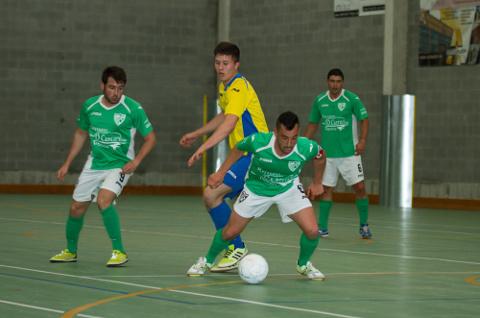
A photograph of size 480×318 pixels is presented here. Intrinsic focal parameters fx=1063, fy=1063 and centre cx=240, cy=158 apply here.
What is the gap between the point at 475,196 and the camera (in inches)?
882

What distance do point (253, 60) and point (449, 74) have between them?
6.44m

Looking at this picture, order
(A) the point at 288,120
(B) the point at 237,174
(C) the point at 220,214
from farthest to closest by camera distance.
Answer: (C) the point at 220,214
(B) the point at 237,174
(A) the point at 288,120

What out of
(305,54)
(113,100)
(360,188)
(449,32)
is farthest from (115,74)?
(305,54)

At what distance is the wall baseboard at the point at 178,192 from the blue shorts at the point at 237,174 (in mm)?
13360

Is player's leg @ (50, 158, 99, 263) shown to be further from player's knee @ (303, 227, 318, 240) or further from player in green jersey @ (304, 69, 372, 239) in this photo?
player in green jersey @ (304, 69, 372, 239)

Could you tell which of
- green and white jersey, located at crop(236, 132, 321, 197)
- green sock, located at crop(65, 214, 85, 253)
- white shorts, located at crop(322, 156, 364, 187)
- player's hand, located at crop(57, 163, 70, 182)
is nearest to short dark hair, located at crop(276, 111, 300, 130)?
green and white jersey, located at crop(236, 132, 321, 197)

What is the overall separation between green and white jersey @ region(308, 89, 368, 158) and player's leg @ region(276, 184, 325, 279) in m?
5.51

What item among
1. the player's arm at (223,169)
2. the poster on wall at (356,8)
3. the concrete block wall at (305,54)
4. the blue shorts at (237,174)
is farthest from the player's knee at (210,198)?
the poster on wall at (356,8)

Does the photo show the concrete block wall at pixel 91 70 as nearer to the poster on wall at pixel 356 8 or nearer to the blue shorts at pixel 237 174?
the poster on wall at pixel 356 8

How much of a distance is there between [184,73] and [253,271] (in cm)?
2000

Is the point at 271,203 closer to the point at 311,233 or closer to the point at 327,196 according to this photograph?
the point at 311,233

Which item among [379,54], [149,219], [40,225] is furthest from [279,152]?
[379,54]

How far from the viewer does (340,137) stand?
15.0 meters

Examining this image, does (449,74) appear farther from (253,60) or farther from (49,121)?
(49,121)
